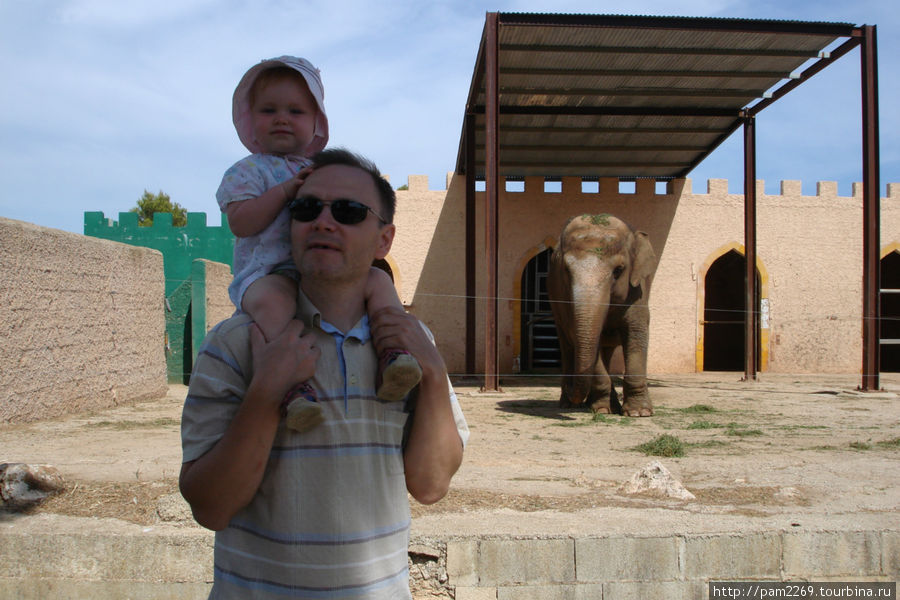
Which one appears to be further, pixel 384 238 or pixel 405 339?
pixel 384 238

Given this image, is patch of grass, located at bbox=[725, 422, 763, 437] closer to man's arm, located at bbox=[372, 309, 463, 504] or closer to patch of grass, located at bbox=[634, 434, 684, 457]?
patch of grass, located at bbox=[634, 434, 684, 457]

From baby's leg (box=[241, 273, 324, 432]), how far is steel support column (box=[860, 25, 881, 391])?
1198 cm

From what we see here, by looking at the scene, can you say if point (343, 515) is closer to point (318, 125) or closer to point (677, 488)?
point (318, 125)

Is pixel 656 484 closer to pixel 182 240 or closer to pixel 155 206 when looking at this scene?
pixel 182 240

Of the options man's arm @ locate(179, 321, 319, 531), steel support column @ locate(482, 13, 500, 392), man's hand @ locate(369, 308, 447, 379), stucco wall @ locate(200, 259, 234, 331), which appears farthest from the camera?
stucco wall @ locate(200, 259, 234, 331)

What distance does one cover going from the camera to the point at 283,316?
154cm

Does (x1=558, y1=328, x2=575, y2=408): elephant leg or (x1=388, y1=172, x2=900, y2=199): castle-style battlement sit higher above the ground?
(x1=388, y1=172, x2=900, y2=199): castle-style battlement

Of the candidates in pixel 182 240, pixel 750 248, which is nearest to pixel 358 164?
pixel 750 248

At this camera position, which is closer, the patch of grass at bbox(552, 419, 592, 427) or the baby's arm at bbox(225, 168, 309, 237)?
the baby's arm at bbox(225, 168, 309, 237)

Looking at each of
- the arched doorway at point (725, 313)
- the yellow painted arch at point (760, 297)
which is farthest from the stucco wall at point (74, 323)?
the arched doorway at point (725, 313)

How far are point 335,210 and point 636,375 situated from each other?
7746mm

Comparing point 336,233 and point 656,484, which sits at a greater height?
point 336,233

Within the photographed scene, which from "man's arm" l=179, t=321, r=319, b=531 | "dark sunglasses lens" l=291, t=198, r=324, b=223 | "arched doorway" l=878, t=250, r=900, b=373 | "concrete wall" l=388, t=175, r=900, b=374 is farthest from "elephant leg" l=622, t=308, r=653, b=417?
"arched doorway" l=878, t=250, r=900, b=373

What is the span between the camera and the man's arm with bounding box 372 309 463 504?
1.51 metres
